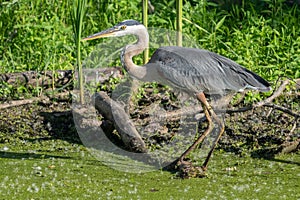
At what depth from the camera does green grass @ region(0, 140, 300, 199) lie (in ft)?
17.1

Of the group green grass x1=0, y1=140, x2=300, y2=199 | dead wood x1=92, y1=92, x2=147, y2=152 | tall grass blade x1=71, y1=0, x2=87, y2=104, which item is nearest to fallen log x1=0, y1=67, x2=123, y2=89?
dead wood x1=92, y1=92, x2=147, y2=152

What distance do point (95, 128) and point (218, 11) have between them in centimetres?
251

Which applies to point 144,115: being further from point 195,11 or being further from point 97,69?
point 195,11

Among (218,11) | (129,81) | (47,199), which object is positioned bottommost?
(47,199)

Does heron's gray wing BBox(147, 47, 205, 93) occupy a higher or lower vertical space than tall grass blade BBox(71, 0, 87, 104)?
lower

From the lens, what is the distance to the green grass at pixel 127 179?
17.1ft

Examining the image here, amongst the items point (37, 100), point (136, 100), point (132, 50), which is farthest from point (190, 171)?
point (37, 100)

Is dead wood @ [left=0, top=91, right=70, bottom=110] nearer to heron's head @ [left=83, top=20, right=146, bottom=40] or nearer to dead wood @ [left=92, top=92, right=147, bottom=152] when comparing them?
dead wood @ [left=92, top=92, right=147, bottom=152]

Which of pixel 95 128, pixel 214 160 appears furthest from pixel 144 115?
pixel 214 160

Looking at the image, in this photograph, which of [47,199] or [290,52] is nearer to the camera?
[47,199]

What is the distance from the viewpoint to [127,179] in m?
5.53

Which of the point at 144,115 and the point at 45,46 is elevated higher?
the point at 45,46

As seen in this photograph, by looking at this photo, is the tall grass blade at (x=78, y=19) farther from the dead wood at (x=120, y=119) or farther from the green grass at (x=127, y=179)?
the green grass at (x=127, y=179)

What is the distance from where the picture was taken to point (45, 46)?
7.51 m
